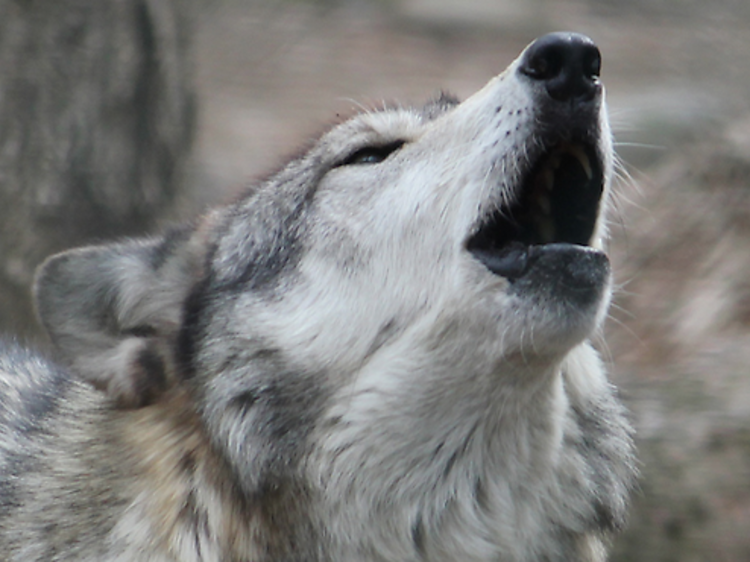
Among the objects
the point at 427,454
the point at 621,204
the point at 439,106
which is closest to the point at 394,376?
the point at 427,454

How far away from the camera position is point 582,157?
2.97m

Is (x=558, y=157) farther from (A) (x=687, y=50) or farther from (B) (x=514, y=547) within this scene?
(A) (x=687, y=50)

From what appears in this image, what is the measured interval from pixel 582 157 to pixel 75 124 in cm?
405

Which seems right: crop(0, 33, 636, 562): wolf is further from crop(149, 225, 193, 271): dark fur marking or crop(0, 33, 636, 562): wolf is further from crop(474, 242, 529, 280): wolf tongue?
crop(149, 225, 193, 271): dark fur marking

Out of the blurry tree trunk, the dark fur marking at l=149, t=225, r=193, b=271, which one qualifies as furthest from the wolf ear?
the blurry tree trunk

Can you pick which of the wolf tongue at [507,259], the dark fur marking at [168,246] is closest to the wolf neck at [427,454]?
the wolf tongue at [507,259]

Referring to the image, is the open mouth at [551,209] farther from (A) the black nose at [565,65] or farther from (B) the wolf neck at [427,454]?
(B) the wolf neck at [427,454]

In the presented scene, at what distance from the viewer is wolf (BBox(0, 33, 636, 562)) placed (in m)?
2.83

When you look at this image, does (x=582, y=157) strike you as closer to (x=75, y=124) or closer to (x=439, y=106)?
(x=439, y=106)

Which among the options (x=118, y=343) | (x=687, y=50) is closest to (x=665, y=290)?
(x=118, y=343)

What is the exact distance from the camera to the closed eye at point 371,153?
3.36m

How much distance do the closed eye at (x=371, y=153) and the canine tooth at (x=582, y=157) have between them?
0.64 m

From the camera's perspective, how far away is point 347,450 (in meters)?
2.92

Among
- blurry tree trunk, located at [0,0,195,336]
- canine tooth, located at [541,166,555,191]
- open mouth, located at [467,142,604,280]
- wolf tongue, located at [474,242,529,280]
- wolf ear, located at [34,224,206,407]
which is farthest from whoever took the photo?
blurry tree trunk, located at [0,0,195,336]
